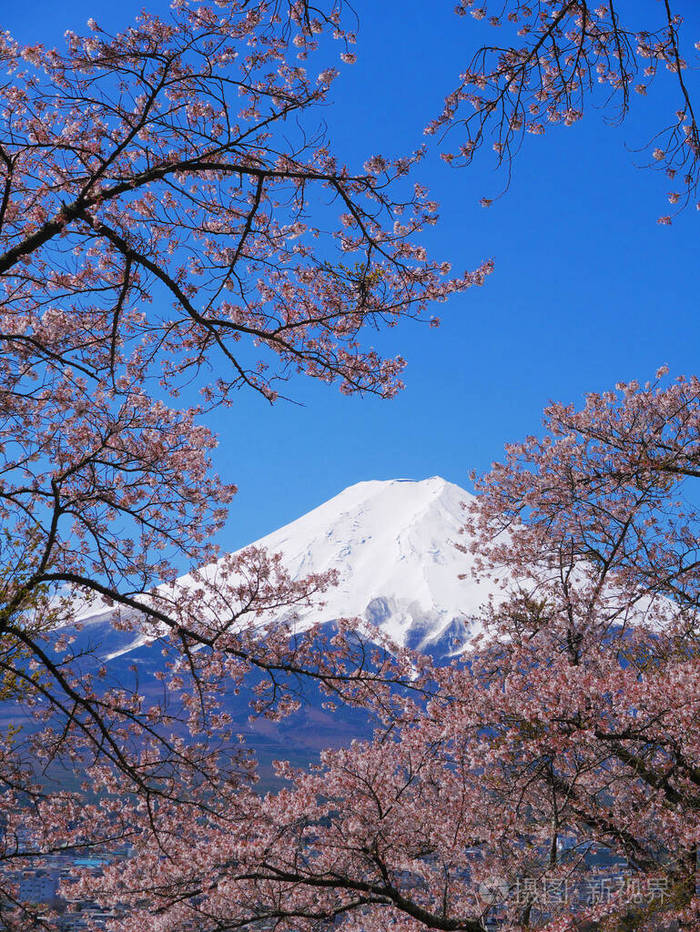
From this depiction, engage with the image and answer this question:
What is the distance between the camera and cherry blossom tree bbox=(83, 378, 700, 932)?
6.09 m

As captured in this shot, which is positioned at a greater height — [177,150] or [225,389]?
[177,150]

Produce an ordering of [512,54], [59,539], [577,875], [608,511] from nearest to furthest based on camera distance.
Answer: [512,54] < [577,875] < [59,539] < [608,511]

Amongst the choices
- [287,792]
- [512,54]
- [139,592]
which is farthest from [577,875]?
[512,54]

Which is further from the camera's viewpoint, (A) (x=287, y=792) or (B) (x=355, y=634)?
(A) (x=287, y=792)

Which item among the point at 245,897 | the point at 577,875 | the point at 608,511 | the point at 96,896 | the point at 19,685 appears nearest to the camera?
the point at 19,685

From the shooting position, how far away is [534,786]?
740 centimetres

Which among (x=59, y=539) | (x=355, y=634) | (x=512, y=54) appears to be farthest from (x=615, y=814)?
(x=512, y=54)

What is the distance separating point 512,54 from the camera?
13.0ft

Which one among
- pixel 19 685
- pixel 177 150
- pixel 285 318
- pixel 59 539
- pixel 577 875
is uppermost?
pixel 177 150

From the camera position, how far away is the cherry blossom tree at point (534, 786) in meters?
6.09

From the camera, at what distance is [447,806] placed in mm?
8492

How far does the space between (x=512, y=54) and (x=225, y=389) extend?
415cm

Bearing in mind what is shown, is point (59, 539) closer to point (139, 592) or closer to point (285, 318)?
point (139, 592)

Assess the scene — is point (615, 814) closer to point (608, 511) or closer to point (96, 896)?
point (608, 511)
